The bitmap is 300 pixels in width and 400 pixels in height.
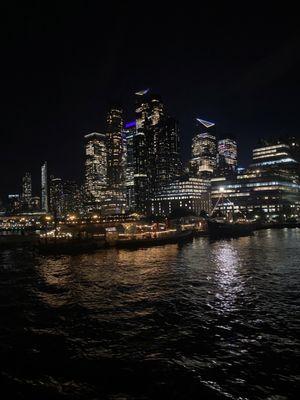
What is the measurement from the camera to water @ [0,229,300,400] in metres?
14.9

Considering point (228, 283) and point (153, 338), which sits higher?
point (153, 338)

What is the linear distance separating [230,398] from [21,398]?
8.66 m

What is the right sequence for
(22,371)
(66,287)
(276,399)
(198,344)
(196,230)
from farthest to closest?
(196,230)
(66,287)
(198,344)
(22,371)
(276,399)

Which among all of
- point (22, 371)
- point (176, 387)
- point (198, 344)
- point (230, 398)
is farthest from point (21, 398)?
point (198, 344)

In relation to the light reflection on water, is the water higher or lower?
higher

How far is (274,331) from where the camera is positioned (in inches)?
840

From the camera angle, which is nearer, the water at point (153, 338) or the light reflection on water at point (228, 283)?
the water at point (153, 338)

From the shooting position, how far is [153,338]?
20.8 m

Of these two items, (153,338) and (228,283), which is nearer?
(153,338)

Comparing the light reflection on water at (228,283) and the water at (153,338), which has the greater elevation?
the water at (153,338)

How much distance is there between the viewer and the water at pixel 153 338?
1495cm

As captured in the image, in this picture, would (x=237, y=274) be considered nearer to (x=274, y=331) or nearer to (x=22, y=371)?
(x=274, y=331)

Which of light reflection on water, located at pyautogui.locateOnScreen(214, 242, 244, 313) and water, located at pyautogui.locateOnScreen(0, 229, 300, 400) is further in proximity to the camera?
light reflection on water, located at pyautogui.locateOnScreen(214, 242, 244, 313)

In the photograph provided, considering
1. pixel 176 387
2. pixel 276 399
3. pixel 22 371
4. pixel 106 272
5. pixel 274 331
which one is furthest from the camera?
pixel 106 272
